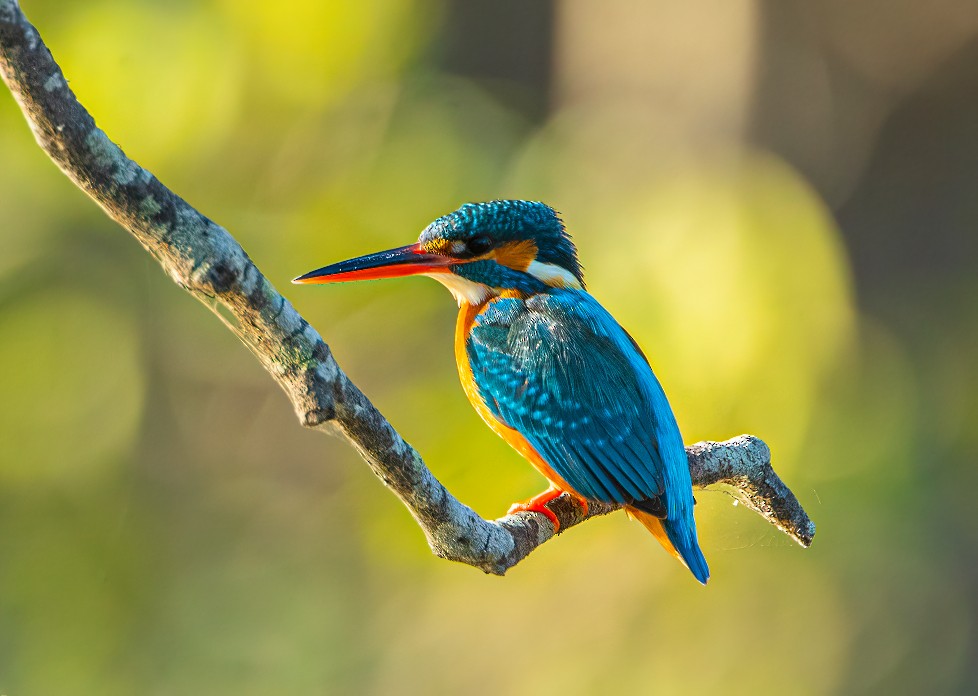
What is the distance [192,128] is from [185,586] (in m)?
1.50

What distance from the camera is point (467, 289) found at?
1.75 metres

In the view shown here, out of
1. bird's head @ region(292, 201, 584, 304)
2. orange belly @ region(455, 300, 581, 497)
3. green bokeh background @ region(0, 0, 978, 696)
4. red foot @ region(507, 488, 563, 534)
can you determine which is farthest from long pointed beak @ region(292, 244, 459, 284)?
green bokeh background @ region(0, 0, 978, 696)

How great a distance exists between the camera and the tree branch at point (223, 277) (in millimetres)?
769

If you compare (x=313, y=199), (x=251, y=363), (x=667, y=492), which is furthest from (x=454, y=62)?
(x=667, y=492)

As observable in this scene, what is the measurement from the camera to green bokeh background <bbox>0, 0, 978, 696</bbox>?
9.62ft

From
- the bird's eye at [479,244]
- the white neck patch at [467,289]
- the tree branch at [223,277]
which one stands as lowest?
the tree branch at [223,277]

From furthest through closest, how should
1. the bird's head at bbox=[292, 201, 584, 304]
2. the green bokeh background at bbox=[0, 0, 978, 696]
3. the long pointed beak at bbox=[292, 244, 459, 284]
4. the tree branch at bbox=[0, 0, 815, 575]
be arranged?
1. the green bokeh background at bbox=[0, 0, 978, 696]
2. the bird's head at bbox=[292, 201, 584, 304]
3. the long pointed beak at bbox=[292, 244, 459, 284]
4. the tree branch at bbox=[0, 0, 815, 575]

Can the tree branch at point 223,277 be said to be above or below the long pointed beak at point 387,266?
below

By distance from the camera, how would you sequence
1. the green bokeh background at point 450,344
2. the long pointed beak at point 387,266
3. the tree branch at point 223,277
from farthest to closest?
the green bokeh background at point 450,344 < the long pointed beak at point 387,266 < the tree branch at point 223,277

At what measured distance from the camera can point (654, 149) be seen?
3574 millimetres

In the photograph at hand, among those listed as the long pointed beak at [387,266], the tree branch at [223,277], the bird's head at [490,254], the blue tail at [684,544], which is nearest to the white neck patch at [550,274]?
the bird's head at [490,254]

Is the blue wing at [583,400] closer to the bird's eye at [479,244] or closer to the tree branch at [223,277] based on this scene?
the bird's eye at [479,244]

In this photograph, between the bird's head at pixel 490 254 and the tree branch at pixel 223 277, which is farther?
the bird's head at pixel 490 254

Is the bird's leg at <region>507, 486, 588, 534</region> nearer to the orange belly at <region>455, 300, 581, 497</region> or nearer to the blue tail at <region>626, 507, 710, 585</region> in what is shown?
the orange belly at <region>455, 300, 581, 497</region>
